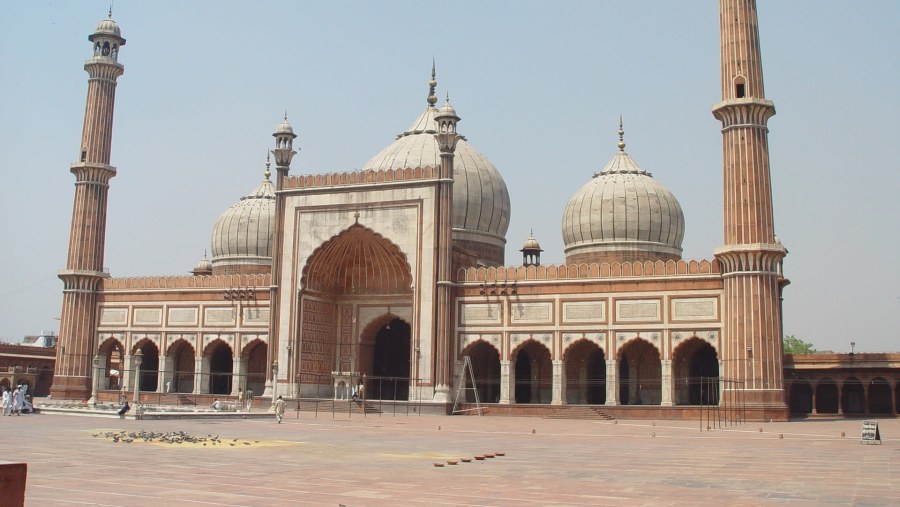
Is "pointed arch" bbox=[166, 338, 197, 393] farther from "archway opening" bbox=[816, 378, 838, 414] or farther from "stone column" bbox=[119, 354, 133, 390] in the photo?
"archway opening" bbox=[816, 378, 838, 414]

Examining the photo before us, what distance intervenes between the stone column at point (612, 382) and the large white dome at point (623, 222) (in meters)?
5.69

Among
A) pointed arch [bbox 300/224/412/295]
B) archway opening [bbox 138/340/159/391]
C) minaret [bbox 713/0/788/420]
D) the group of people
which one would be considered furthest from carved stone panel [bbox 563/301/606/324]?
archway opening [bbox 138/340/159/391]

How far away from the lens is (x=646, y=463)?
9.97m

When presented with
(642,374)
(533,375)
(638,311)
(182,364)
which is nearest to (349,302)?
(533,375)

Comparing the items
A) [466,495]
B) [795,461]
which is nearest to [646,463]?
[795,461]

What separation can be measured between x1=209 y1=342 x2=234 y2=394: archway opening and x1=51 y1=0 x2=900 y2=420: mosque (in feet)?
0.36

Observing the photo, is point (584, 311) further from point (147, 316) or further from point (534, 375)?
point (147, 316)

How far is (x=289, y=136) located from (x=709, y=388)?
14856mm

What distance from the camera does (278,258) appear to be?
1139 inches

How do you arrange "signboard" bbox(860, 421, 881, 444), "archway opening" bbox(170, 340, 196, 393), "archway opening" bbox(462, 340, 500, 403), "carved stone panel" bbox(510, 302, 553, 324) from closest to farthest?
"signboard" bbox(860, 421, 881, 444)
"carved stone panel" bbox(510, 302, 553, 324)
"archway opening" bbox(462, 340, 500, 403)
"archway opening" bbox(170, 340, 196, 393)

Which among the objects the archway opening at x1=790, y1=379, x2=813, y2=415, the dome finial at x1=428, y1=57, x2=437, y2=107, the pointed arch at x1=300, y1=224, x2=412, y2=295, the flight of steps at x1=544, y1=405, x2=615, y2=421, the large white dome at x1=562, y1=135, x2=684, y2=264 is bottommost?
the flight of steps at x1=544, y1=405, x2=615, y2=421

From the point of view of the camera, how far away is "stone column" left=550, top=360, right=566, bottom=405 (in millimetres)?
25453

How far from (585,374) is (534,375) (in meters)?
1.62

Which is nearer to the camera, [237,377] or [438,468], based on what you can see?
[438,468]
